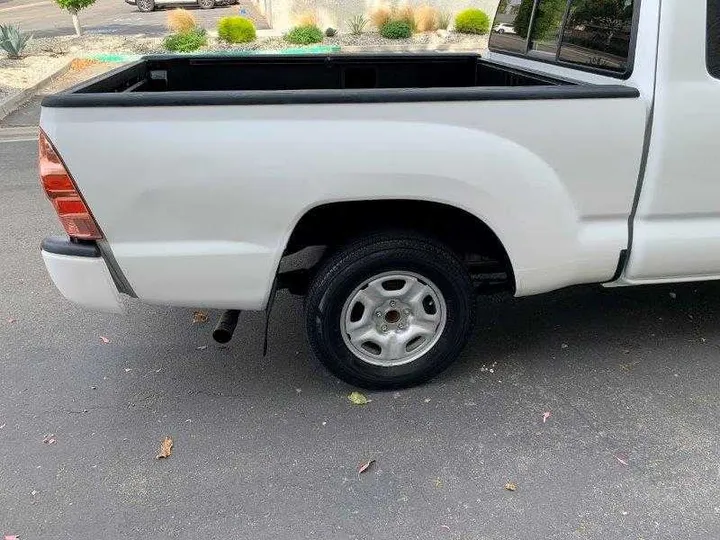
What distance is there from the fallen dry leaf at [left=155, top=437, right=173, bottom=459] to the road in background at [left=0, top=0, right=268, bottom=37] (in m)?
18.3

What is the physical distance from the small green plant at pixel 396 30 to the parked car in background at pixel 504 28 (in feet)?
38.8

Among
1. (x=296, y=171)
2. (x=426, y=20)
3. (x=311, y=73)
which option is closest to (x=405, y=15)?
(x=426, y=20)

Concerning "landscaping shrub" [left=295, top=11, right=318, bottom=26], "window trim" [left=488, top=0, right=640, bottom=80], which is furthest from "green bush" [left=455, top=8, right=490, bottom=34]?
"window trim" [left=488, top=0, right=640, bottom=80]

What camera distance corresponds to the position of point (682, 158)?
105 inches

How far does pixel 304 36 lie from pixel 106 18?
14338mm

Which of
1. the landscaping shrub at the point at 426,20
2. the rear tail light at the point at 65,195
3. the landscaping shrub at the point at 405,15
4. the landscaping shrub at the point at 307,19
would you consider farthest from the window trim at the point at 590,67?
the landscaping shrub at the point at 307,19

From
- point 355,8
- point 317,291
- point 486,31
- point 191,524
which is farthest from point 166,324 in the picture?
point 355,8

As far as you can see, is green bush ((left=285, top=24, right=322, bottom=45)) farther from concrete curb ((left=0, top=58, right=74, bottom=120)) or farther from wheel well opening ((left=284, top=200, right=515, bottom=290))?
wheel well opening ((left=284, top=200, right=515, bottom=290))

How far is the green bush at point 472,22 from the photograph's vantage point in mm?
16078

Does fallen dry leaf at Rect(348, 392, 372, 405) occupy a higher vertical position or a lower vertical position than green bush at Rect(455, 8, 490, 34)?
lower

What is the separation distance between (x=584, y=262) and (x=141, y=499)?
2.12 meters

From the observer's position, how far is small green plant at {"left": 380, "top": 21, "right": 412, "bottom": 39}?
50.7ft

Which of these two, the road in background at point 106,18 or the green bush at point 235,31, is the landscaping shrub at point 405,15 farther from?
the road in background at point 106,18

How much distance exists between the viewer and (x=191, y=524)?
92.7 inches
